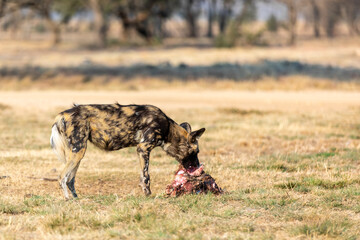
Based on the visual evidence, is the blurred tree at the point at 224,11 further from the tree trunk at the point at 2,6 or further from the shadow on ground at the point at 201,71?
the tree trunk at the point at 2,6

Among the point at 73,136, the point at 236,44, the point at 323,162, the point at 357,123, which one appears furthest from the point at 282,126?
the point at 236,44

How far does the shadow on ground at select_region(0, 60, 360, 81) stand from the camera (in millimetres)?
29547

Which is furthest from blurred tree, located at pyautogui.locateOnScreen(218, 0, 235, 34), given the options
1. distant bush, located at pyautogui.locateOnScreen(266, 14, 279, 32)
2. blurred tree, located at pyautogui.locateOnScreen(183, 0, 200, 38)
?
distant bush, located at pyautogui.locateOnScreen(266, 14, 279, 32)

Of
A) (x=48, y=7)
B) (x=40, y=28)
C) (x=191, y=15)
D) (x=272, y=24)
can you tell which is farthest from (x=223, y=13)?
(x=40, y=28)

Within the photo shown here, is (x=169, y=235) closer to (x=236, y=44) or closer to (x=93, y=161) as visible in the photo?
(x=93, y=161)

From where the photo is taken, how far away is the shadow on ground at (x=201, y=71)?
96.9ft

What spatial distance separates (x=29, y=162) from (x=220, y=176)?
4058 millimetres

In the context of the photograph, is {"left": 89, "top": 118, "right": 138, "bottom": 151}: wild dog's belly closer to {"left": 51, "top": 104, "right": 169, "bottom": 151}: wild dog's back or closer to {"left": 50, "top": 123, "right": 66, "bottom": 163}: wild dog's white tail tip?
{"left": 51, "top": 104, "right": 169, "bottom": 151}: wild dog's back

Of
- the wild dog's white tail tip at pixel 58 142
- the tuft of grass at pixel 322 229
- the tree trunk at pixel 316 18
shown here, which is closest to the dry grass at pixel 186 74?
the wild dog's white tail tip at pixel 58 142

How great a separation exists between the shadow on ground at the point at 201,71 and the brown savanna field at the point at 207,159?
11cm

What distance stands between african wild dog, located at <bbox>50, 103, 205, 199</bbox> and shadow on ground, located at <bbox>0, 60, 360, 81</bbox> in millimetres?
20380

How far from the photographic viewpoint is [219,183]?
10.0 meters

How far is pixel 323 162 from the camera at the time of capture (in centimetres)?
1180

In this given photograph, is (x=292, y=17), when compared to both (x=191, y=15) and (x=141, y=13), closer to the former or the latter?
(x=141, y=13)
